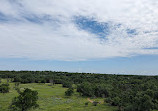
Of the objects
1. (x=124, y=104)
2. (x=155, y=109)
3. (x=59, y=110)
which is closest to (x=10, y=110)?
(x=59, y=110)

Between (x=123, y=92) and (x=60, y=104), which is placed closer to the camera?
(x=60, y=104)

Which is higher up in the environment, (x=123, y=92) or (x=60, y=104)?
(x=123, y=92)

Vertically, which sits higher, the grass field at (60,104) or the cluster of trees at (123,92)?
the cluster of trees at (123,92)

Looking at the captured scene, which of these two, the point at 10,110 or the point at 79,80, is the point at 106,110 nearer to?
the point at 10,110

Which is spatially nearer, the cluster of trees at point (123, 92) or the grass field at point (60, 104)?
the cluster of trees at point (123, 92)

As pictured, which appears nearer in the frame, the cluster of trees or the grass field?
the cluster of trees

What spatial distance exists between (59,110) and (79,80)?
80267mm

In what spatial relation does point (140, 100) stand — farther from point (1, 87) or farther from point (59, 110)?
point (1, 87)

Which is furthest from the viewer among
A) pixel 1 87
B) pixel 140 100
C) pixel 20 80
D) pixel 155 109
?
pixel 20 80

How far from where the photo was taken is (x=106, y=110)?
48.1 m

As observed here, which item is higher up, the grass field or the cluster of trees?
the cluster of trees

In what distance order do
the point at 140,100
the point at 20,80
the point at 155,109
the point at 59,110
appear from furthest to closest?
the point at 20,80
the point at 59,110
the point at 155,109
the point at 140,100

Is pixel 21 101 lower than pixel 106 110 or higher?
higher

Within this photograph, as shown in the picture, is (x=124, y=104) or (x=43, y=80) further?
(x=43, y=80)
